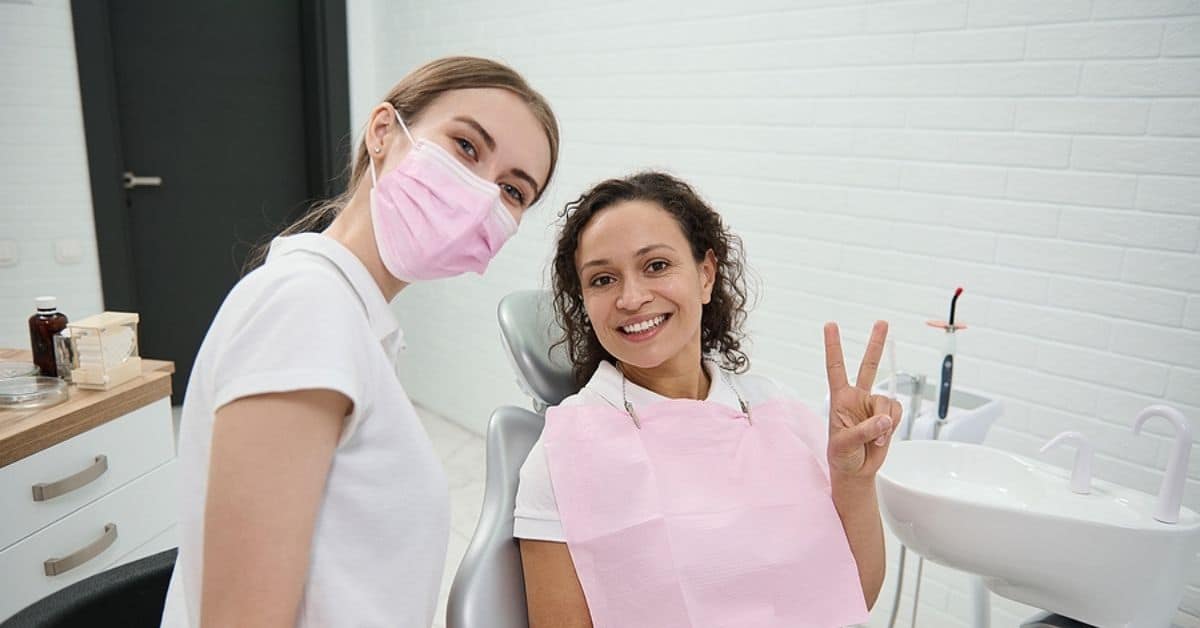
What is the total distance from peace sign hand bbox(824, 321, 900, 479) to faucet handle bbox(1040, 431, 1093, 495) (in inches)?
14.7

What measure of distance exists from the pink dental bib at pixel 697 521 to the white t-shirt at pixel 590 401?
0.06ft

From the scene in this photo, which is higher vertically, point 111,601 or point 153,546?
point 111,601

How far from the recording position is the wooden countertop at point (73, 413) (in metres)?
1.36

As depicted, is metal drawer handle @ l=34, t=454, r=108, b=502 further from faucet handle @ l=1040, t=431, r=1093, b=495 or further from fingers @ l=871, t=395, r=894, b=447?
faucet handle @ l=1040, t=431, r=1093, b=495

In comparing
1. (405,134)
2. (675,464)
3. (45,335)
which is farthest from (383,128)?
(45,335)

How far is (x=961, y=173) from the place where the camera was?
6.52 ft

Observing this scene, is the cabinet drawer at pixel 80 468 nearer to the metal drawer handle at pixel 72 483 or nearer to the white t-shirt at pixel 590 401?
the metal drawer handle at pixel 72 483

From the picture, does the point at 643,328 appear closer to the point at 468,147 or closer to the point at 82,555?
the point at 468,147

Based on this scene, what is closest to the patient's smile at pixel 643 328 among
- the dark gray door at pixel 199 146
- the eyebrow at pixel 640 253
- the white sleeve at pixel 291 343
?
the eyebrow at pixel 640 253

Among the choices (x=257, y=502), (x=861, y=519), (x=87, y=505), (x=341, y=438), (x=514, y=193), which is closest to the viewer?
(x=257, y=502)

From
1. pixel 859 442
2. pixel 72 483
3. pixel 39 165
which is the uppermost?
pixel 39 165

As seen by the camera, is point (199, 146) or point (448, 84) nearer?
point (448, 84)

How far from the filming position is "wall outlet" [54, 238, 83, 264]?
291 centimetres

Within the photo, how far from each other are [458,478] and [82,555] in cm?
174
